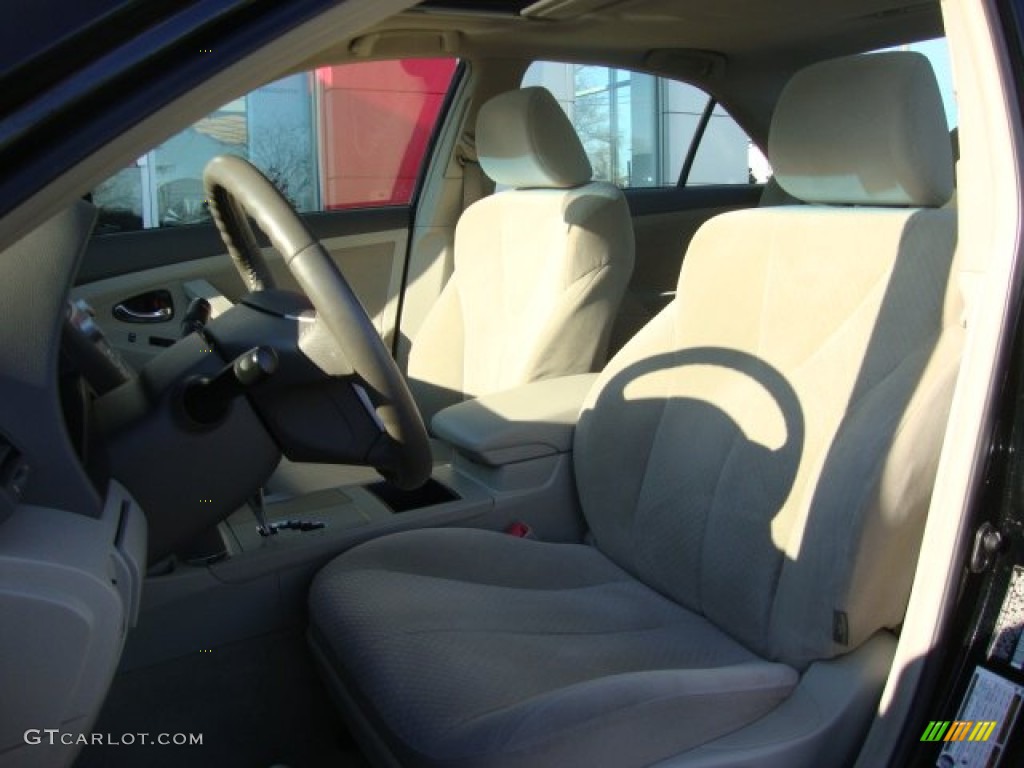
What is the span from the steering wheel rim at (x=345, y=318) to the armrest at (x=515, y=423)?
23.6 inches

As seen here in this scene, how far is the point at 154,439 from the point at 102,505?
9.2 inches

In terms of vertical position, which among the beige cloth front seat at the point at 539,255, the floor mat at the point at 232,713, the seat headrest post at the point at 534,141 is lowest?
the floor mat at the point at 232,713

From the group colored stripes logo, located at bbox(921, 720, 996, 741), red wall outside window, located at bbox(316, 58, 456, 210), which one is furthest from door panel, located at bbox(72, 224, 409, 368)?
colored stripes logo, located at bbox(921, 720, 996, 741)

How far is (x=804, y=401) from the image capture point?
4.85 feet

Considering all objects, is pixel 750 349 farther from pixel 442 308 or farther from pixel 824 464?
pixel 442 308

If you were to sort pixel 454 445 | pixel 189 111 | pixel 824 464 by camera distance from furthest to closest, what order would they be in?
pixel 454 445 < pixel 824 464 < pixel 189 111

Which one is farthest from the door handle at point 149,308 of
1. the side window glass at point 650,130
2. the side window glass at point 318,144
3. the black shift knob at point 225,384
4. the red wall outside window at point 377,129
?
the black shift knob at point 225,384

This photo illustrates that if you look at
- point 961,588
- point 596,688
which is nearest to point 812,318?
point 961,588

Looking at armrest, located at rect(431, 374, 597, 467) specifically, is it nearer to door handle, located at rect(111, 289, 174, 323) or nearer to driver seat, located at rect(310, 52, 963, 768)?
driver seat, located at rect(310, 52, 963, 768)

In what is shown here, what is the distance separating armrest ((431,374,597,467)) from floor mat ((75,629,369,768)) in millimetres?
500

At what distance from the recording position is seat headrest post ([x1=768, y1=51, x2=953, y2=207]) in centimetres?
141

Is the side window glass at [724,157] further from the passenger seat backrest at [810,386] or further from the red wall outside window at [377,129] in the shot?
the passenger seat backrest at [810,386]

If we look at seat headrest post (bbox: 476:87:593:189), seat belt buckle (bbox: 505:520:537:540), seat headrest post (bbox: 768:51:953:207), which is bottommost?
seat belt buckle (bbox: 505:520:537:540)

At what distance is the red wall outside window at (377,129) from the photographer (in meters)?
3.03
